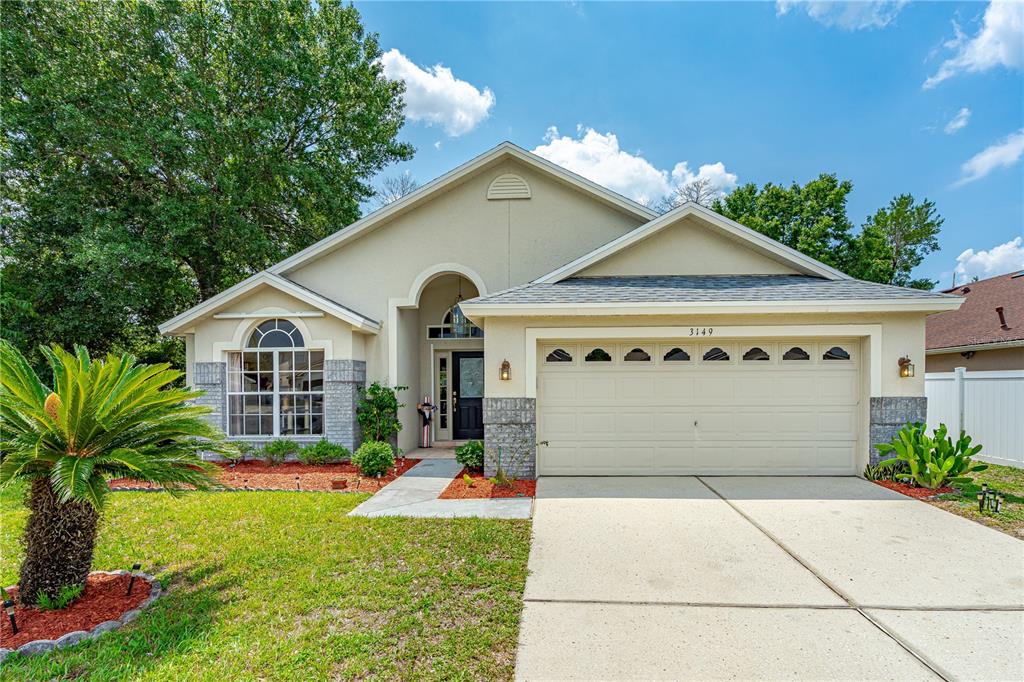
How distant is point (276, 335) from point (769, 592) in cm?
952

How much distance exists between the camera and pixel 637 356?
7.96 meters

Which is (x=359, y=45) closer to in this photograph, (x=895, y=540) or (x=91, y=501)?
(x=91, y=501)

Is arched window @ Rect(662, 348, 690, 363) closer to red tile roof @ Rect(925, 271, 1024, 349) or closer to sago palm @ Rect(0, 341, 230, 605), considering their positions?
sago palm @ Rect(0, 341, 230, 605)

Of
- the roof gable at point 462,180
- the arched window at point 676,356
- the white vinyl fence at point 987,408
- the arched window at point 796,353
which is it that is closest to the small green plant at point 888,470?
the arched window at point 796,353

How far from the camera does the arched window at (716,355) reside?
793 cm

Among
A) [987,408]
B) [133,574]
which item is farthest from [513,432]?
[987,408]

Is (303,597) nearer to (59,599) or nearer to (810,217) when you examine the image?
(59,599)

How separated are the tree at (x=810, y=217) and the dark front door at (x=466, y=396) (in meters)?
16.2

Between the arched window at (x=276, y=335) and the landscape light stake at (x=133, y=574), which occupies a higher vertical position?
the arched window at (x=276, y=335)

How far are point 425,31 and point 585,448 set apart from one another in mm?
13215

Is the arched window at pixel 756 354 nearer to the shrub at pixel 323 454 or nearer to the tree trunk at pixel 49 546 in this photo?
the shrub at pixel 323 454

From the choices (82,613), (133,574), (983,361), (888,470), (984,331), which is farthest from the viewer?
(984,331)

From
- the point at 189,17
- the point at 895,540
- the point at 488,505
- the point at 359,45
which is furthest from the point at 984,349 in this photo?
the point at 189,17

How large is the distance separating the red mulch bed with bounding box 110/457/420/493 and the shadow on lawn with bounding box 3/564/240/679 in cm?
344
